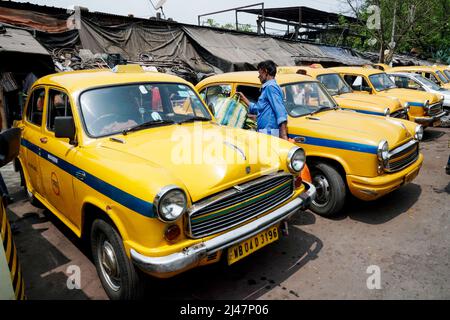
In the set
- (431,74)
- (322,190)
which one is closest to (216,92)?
(322,190)

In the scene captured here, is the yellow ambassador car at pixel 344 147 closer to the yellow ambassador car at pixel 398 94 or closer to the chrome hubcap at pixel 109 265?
the chrome hubcap at pixel 109 265

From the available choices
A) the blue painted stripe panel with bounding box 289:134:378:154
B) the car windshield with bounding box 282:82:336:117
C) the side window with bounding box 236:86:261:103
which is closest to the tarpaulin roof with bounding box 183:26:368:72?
the car windshield with bounding box 282:82:336:117

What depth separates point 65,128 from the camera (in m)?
3.11

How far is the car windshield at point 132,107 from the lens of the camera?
3.31 meters

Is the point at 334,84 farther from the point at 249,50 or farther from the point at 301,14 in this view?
the point at 301,14

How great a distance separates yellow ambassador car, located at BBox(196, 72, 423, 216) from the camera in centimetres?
403

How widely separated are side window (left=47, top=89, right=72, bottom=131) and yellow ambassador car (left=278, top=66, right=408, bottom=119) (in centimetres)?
451

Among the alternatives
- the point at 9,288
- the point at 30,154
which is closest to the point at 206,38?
the point at 30,154

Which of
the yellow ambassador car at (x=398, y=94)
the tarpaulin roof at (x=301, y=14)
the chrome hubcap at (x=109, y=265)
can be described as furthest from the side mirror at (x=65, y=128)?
the tarpaulin roof at (x=301, y=14)

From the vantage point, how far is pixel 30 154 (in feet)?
13.4

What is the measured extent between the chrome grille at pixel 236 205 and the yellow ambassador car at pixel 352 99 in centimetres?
429

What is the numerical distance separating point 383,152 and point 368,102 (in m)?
3.52

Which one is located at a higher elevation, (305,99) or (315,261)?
(305,99)
